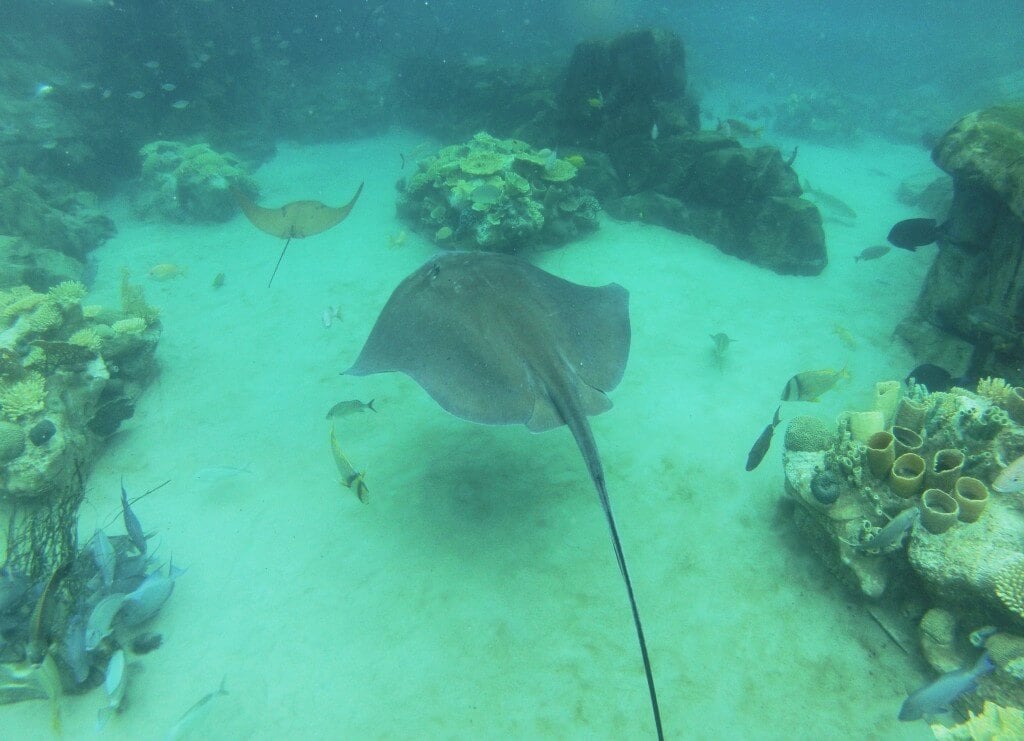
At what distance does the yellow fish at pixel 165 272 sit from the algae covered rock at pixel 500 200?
4.96 meters

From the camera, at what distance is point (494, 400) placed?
3.39 m

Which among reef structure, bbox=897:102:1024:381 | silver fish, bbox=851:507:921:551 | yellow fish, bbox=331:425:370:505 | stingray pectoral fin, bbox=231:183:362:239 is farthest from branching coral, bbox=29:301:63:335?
reef structure, bbox=897:102:1024:381

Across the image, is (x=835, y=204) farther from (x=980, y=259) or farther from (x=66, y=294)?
(x=66, y=294)

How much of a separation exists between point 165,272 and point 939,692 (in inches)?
470

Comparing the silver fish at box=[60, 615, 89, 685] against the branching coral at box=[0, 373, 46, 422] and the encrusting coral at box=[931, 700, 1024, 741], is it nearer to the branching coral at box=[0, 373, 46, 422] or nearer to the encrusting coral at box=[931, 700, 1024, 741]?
the branching coral at box=[0, 373, 46, 422]

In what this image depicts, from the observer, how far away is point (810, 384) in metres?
4.59

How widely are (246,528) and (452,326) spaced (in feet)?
9.68

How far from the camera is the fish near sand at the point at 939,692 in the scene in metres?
2.50

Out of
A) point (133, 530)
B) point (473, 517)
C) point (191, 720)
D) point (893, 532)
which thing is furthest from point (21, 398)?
point (893, 532)

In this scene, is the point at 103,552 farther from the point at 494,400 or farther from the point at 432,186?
the point at 432,186

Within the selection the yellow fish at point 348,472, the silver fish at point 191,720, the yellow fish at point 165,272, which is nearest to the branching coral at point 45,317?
the yellow fish at point 165,272

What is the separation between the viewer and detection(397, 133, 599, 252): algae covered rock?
824cm

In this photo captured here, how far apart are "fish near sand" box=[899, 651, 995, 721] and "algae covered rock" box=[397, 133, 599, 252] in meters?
7.51

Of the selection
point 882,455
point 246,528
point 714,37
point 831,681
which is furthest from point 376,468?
point 714,37
